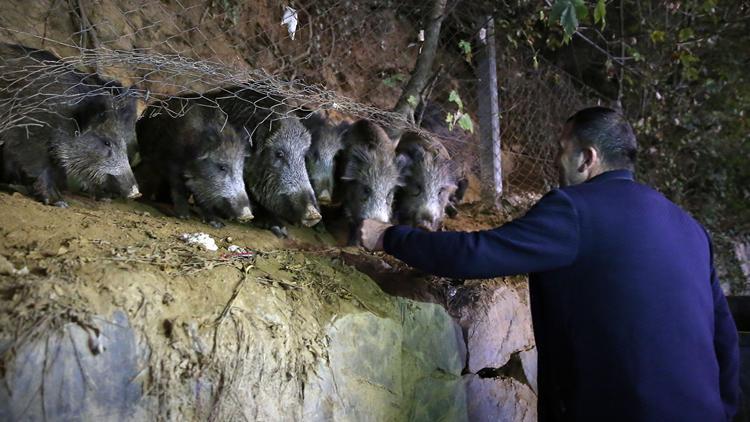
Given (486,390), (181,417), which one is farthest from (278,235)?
(181,417)

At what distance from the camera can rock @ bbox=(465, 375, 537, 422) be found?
3.44 meters

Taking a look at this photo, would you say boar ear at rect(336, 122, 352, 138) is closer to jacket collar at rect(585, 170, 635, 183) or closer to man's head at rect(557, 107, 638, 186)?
man's head at rect(557, 107, 638, 186)

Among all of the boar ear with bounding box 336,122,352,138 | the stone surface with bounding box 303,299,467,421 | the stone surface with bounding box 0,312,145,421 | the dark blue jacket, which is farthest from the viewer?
the boar ear with bounding box 336,122,352,138

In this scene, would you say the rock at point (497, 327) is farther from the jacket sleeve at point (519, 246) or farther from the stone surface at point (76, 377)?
the stone surface at point (76, 377)

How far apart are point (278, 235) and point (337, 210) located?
0.91 m

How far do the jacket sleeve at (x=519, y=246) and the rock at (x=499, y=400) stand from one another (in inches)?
46.1

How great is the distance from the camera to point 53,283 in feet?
6.64

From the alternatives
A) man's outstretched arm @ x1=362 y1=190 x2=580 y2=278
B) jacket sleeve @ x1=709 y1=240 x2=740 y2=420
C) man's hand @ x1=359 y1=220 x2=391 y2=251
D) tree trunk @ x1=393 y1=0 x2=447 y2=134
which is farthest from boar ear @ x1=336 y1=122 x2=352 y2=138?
jacket sleeve @ x1=709 y1=240 x2=740 y2=420

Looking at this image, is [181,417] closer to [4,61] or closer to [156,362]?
[156,362]

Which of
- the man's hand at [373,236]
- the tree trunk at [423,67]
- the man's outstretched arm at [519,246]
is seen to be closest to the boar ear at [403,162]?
the tree trunk at [423,67]

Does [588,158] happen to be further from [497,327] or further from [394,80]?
[394,80]

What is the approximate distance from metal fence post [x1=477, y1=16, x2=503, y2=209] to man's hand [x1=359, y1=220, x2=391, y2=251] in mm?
3014

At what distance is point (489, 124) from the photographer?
5.71 meters

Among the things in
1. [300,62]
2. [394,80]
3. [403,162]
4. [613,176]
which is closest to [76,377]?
[613,176]
